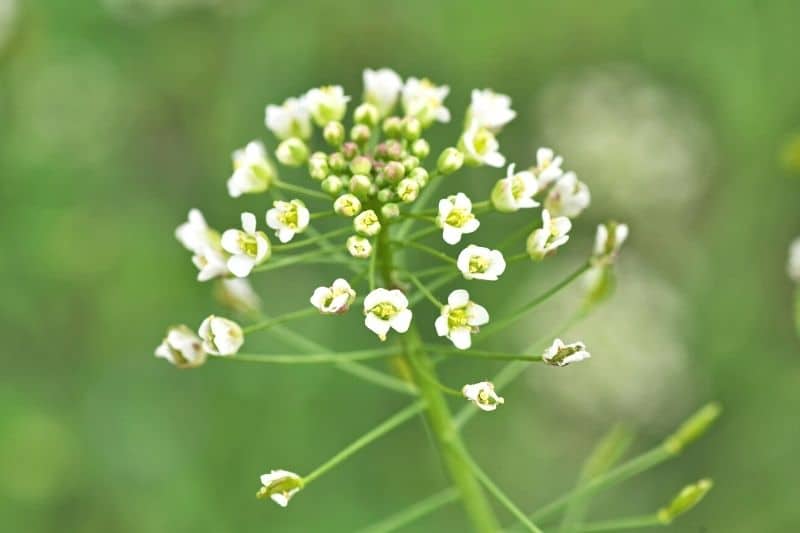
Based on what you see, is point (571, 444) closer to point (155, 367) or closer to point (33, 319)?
point (155, 367)

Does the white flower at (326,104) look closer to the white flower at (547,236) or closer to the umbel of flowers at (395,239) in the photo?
the umbel of flowers at (395,239)

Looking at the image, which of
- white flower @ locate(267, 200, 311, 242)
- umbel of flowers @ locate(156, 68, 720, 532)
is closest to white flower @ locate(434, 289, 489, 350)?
umbel of flowers @ locate(156, 68, 720, 532)

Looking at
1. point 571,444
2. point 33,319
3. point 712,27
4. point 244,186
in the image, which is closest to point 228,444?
point 33,319

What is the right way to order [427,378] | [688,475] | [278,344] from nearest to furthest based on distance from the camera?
[427,378], [688,475], [278,344]

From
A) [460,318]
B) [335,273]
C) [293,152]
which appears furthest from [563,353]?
[335,273]

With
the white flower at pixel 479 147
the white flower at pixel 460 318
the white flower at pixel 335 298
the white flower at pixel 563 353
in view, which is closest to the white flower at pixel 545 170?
the white flower at pixel 479 147
